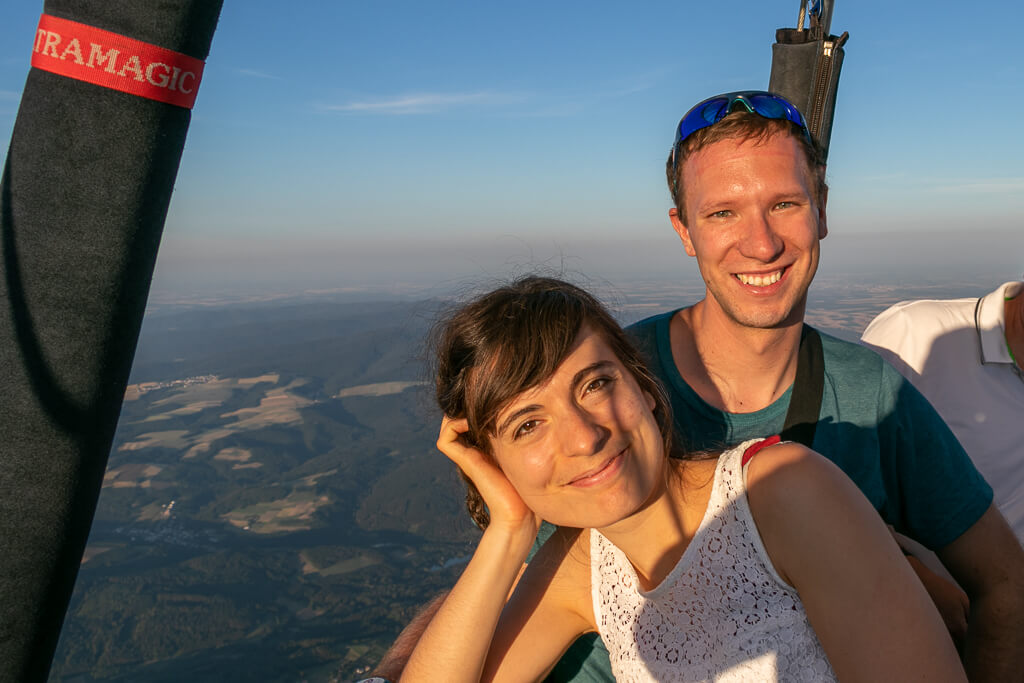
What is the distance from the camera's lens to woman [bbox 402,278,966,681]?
72.4 inches

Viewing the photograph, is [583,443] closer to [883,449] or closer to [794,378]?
[794,378]

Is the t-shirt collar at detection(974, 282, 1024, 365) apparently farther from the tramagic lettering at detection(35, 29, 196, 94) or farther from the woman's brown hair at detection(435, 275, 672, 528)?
the tramagic lettering at detection(35, 29, 196, 94)

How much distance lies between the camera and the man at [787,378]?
8.86 ft

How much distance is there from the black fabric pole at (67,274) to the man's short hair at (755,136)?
222 centimetres

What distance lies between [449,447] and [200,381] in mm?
148995

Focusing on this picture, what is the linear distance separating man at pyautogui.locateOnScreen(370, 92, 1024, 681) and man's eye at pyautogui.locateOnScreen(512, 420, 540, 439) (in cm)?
84

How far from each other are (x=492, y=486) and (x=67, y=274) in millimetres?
1578

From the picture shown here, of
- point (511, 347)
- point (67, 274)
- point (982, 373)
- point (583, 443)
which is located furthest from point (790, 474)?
point (982, 373)

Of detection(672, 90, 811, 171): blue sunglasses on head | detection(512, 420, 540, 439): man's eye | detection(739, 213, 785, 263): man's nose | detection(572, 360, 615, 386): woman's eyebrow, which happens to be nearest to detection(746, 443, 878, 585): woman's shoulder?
detection(572, 360, 615, 386): woman's eyebrow

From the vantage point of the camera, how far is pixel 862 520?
185cm

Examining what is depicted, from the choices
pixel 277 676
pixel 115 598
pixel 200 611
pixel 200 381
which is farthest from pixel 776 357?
pixel 200 381

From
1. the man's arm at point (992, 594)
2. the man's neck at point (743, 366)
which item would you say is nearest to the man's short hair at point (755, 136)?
the man's neck at point (743, 366)

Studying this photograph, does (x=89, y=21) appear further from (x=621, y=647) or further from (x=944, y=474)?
(x=944, y=474)

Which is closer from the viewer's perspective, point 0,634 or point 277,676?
point 0,634
